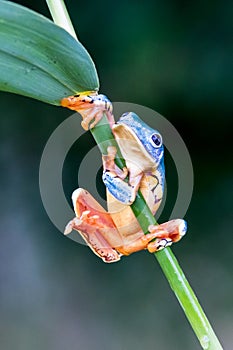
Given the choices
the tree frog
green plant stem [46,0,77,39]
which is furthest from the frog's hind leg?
green plant stem [46,0,77,39]

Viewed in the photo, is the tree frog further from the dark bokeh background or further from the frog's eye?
the dark bokeh background

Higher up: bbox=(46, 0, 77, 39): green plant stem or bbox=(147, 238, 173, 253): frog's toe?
bbox=(46, 0, 77, 39): green plant stem

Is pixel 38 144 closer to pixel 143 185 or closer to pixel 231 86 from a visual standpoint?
pixel 231 86

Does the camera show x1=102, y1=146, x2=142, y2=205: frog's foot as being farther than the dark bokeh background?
No

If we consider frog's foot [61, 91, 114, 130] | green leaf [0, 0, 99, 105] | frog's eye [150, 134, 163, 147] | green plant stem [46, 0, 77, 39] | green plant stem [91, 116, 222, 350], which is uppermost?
green plant stem [46, 0, 77, 39]

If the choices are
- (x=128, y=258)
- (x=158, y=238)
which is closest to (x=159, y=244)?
(x=158, y=238)

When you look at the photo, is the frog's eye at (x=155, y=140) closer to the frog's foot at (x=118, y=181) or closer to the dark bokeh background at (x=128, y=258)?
the frog's foot at (x=118, y=181)

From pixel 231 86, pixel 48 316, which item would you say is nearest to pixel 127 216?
pixel 231 86

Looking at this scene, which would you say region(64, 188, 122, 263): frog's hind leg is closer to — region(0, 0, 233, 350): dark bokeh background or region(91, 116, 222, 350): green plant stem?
region(91, 116, 222, 350): green plant stem

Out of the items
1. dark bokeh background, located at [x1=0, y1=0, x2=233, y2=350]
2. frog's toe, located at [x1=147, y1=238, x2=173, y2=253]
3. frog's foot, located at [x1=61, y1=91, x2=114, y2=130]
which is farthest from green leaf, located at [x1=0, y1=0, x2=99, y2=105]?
dark bokeh background, located at [x1=0, y1=0, x2=233, y2=350]
